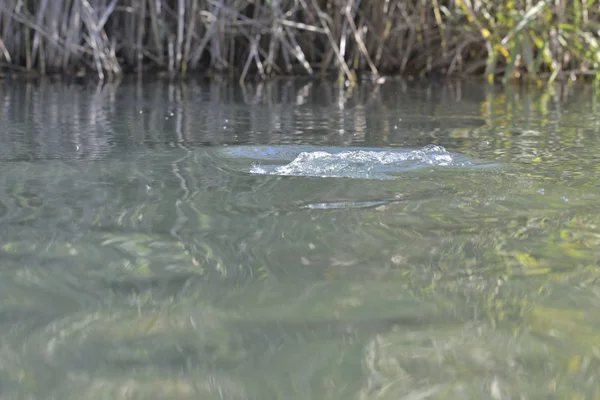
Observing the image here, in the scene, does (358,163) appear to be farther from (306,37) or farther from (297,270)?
(306,37)

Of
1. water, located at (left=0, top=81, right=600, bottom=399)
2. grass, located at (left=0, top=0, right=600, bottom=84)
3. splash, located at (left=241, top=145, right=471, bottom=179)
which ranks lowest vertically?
water, located at (left=0, top=81, right=600, bottom=399)

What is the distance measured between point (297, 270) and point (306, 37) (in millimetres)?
6109

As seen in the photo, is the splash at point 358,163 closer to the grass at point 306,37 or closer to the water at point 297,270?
the water at point 297,270

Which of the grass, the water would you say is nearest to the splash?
the water

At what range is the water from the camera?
1061 millimetres

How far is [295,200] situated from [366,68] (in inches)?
231

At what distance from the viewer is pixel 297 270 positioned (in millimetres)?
1465

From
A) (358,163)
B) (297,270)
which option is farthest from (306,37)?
(297,270)

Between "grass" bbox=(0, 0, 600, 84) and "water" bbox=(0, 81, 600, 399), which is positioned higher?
"grass" bbox=(0, 0, 600, 84)

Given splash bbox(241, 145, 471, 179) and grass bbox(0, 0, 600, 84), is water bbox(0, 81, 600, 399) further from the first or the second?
grass bbox(0, 0, 600, 84)

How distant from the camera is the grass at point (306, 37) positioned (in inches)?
252

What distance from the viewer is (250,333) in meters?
1.18

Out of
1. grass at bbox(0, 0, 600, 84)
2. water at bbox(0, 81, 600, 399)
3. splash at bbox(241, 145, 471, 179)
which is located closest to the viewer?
water at bbox(0, 81, 600, 399)

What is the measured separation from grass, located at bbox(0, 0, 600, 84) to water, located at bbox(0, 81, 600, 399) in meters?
3.49
